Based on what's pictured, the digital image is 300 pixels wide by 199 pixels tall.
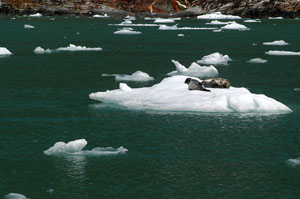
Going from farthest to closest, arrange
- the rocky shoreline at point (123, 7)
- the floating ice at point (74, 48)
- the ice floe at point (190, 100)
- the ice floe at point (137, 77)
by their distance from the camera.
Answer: the rocky shoreline at point (123, 7), the floating ice at point (74, 48), the ice floe at point (137, 77), the ice floe at point (190, 100)

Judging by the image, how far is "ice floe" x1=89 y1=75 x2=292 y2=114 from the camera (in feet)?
71.6

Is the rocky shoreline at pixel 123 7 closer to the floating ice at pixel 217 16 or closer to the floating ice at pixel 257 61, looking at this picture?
the floating ice at pixel 217 16

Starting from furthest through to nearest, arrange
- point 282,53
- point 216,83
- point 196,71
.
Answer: point 282,53 → point 196,71 → point 216,83

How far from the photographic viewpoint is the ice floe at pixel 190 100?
21.8 meters

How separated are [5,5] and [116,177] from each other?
10041 centimetres

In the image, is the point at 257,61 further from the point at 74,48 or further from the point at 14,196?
the point at 14,196

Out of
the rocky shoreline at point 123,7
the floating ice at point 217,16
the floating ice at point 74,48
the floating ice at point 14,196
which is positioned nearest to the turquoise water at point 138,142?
the floating ice at point 14,196

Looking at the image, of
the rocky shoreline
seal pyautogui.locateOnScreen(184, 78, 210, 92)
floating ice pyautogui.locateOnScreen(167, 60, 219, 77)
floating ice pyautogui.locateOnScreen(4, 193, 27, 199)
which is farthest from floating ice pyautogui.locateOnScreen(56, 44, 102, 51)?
the rocky shoreline

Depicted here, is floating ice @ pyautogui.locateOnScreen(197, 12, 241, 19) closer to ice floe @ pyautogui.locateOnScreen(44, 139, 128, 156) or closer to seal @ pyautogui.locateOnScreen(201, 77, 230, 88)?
seal @ pyautogui.locateOnScreen(201, 77, 230, 88)

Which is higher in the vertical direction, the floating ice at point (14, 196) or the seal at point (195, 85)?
the seal at point (195, 85)

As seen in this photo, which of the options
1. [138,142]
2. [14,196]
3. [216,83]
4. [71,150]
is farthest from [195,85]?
[14,196]

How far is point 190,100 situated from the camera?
74.0 ft

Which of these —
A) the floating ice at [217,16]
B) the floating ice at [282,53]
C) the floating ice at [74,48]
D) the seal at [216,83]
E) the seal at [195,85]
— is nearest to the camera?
the seal at [195,85]

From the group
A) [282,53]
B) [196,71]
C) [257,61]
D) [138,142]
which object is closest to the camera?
[138,142]
